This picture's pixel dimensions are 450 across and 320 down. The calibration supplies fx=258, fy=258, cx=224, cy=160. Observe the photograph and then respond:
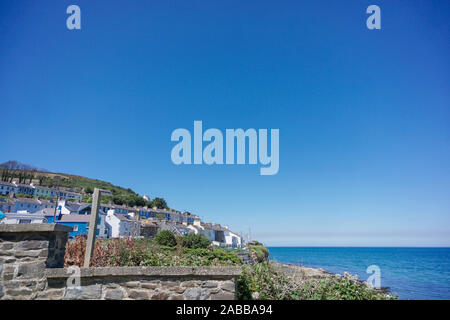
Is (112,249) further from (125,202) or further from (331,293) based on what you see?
(125,202)

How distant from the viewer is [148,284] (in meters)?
4.46

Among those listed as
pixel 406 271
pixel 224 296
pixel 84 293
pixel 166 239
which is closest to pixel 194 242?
pixel 166 239

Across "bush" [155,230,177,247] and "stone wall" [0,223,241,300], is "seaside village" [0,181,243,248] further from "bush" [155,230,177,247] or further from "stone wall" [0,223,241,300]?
"stone wall" [0,223,241,300]

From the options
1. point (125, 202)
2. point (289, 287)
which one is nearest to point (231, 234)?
point (125, 202)

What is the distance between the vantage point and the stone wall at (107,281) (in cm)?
442

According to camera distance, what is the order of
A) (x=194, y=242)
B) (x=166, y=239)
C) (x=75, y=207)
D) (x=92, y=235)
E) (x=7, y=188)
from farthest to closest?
(x=7, y=188) → (x=75, y=207) → (x=194, y=242) → (x=166, y=239) → (x=92, y=235)

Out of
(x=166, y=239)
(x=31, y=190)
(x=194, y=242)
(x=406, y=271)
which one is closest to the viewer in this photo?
(x=166, y=239)

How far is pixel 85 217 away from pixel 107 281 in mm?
38498

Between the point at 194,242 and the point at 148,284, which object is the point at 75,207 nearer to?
the point at 194,242

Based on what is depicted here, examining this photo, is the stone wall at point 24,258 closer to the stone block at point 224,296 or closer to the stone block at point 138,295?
the stone block at point 138,295

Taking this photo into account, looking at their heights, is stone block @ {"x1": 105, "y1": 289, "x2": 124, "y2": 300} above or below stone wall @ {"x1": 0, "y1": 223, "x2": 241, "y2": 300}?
below

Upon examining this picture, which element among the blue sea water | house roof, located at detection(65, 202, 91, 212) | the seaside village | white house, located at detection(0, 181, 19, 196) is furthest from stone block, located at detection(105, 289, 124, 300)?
white house, located at detection(0, 181, 19, 196)

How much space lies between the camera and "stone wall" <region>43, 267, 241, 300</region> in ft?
14.5
